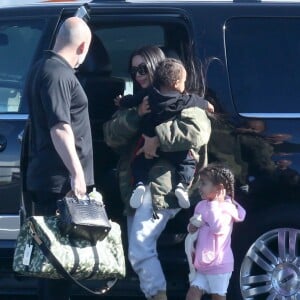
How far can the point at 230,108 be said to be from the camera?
20.9 ft

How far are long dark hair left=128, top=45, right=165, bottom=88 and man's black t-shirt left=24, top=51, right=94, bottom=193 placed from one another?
617mm

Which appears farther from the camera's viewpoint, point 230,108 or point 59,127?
point 230,108

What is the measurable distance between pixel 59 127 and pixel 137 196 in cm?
76

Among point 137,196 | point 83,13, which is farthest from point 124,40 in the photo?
point 137,196

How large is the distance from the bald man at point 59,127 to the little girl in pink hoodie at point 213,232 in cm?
68

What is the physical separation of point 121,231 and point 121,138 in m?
0.61

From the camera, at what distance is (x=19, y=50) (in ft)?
21.7

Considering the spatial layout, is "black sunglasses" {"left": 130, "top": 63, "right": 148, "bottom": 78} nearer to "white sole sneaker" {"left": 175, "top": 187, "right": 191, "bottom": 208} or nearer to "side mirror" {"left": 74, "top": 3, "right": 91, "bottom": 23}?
"side mirror" {"left": 74, "top": 3, "right": 91, "bottom": 23}

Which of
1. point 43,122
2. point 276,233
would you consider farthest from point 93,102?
point 276,233

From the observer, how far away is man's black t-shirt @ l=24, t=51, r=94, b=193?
576 cm

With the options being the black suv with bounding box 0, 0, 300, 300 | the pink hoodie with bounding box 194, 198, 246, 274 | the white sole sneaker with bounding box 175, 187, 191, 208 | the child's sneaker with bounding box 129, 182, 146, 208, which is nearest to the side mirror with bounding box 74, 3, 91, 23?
the black suv with bounding box 0, 0, 300, 300

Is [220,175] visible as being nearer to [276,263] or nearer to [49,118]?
[276,263]

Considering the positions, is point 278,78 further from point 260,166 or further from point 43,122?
point 43,122

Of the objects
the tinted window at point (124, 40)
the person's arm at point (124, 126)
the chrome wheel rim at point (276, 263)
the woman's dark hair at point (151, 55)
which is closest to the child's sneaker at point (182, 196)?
the person's arm at point (124, 126)
